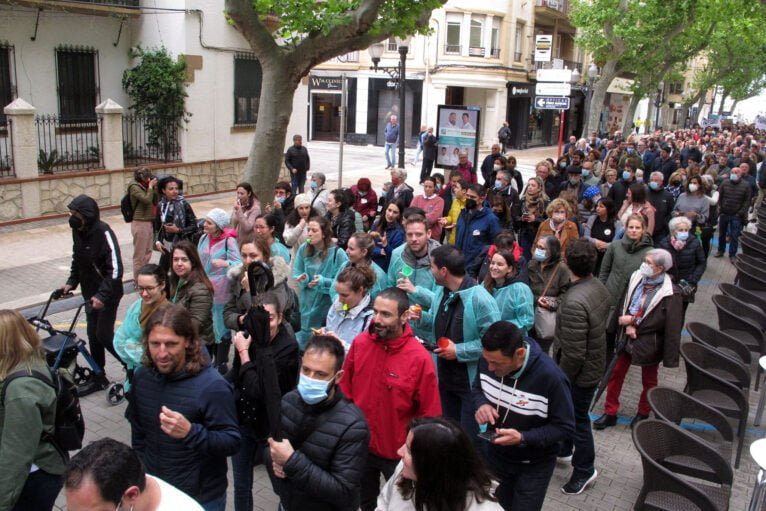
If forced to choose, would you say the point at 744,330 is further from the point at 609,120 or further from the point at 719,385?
the point at 609,120

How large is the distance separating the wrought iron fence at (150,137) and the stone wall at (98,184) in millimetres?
575

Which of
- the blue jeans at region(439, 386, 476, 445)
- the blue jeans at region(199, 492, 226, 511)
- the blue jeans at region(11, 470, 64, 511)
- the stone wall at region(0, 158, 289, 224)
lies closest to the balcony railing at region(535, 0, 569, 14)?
the stone wall at region(0, 158, 289, 224)

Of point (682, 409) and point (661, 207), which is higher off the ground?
point (661, 207)

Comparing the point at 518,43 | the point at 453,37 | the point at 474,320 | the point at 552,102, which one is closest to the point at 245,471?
the point at 474,320

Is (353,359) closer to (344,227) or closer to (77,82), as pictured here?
(344,227)

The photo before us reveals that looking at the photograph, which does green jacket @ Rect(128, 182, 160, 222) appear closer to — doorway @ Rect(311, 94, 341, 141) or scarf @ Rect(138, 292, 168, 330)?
scarf @ Rect(138, 292, 168, 330)

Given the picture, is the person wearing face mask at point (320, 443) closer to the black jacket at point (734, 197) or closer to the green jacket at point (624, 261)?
the green jacket at point (624, 261)

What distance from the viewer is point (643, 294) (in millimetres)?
6066

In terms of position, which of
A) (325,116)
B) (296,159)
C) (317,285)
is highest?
(325,116)

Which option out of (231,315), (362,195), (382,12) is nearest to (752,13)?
(382,12)

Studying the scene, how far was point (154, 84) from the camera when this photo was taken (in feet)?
53.3

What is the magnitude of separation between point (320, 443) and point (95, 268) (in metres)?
4.01

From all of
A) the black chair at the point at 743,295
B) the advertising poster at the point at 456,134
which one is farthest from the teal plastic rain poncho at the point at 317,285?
the advertising poster at the point at 456,134

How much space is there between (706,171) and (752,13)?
12.9ft
